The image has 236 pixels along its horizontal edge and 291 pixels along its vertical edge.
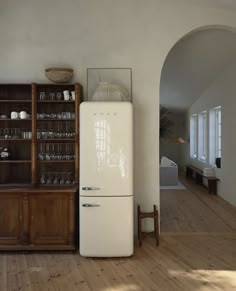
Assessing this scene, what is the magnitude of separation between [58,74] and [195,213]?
353cm

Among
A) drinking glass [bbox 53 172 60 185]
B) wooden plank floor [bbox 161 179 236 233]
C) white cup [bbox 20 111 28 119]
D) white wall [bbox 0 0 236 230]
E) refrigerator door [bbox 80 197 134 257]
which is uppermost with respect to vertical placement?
white wall [bbox 0 0 236 230]

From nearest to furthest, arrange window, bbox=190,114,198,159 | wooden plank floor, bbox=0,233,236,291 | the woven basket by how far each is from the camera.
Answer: wooden plank floor, bbox=0,233,236,291 → the woven basket → window, bbox=190,114,198,159

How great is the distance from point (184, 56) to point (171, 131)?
753 centimetres

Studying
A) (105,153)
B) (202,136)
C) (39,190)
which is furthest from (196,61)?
(39,190)

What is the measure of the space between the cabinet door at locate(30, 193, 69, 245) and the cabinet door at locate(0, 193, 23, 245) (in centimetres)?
16

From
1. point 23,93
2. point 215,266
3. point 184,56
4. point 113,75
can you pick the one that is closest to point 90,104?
point 113,75

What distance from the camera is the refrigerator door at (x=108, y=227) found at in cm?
392

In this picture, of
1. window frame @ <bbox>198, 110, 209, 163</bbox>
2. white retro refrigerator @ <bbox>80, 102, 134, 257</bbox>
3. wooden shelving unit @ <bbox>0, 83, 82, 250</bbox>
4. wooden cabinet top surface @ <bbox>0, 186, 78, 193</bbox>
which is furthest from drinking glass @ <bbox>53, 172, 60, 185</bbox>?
window frame @ <bbox>198, 110, 209, 163</bbox>

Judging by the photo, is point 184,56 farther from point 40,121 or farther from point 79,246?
point 79,246

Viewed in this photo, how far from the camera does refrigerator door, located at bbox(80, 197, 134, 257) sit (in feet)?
12.9

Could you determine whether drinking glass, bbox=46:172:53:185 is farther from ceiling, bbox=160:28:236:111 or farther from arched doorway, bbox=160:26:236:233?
ceiling, bbox=160:28:236:111

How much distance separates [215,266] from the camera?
3678 mm

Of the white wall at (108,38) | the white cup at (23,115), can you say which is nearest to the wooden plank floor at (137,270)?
the white wall at (108,38)

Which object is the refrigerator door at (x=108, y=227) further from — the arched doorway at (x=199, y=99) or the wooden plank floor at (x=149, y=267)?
the arched doorway at (x=199, y=99)
